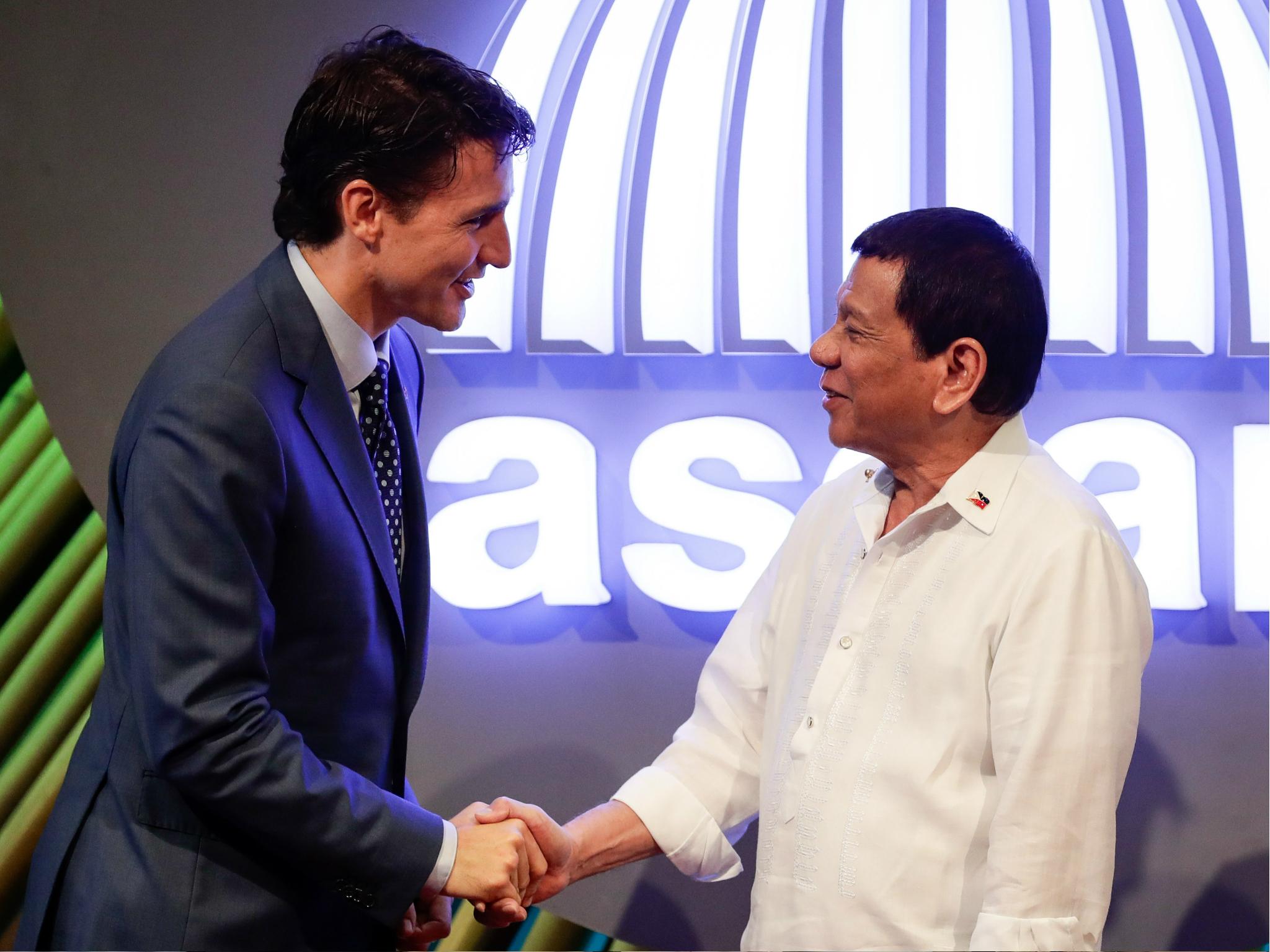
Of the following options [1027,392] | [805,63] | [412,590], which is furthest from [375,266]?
[805,63]

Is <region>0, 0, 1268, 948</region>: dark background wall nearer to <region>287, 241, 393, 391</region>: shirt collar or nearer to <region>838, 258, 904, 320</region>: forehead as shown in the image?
<region>287, 241, 393, 391</region>: shirt collar

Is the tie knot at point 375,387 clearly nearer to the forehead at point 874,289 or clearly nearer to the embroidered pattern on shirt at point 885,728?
the forehead at point 874,289

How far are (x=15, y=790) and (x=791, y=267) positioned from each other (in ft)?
8.48

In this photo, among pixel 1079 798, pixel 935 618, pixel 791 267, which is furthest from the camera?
pixel 791 267

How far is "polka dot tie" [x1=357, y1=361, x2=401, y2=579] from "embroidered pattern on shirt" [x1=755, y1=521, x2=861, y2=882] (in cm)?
74

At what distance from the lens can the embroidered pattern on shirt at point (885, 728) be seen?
6.17ft

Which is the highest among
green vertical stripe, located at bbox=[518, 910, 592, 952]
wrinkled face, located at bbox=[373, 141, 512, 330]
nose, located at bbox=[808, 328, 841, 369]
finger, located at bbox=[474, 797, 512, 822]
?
wrinkled face, located at bbox=[373, 141, 512, 330]

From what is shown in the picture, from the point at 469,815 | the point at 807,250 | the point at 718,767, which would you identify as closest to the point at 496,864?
the point at 469,815

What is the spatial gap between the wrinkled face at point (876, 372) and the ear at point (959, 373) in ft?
0.04

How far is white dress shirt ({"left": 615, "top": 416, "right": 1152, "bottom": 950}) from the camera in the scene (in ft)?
5.73

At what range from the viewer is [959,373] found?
79.4 inches

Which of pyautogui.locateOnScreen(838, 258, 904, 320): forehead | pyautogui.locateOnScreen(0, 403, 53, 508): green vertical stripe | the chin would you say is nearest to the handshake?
the chin

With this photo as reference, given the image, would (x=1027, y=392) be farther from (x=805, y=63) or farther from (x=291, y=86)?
(x=291, y=86)

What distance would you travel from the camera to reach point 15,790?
127 inches
